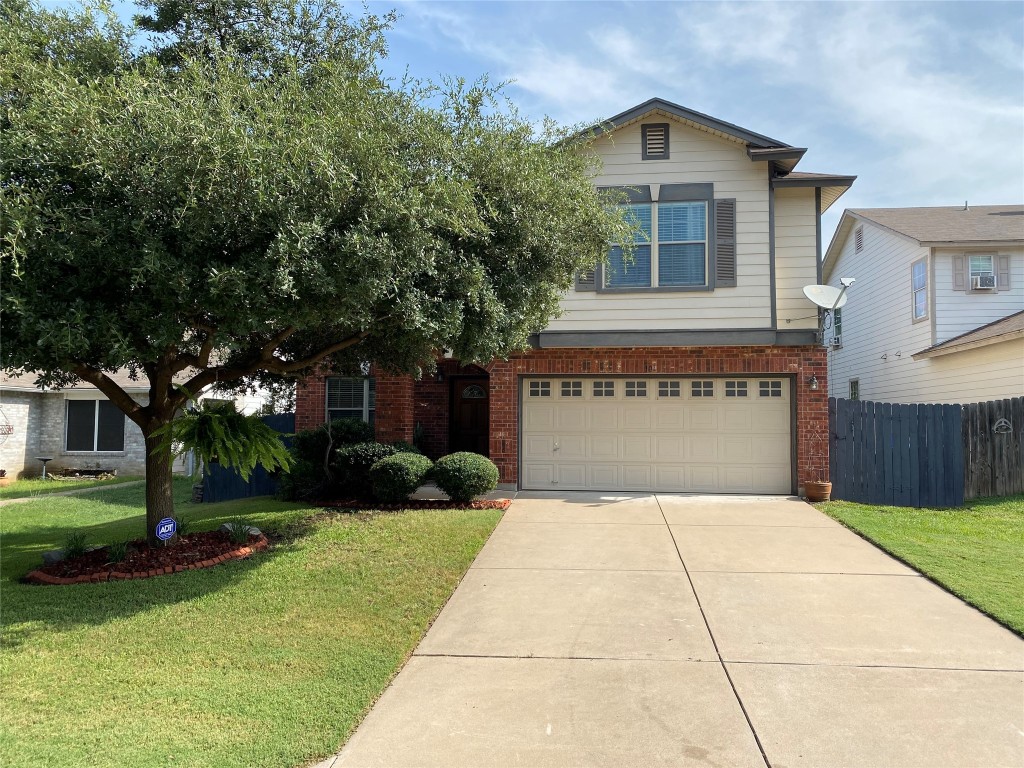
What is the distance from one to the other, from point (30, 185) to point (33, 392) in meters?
15.9

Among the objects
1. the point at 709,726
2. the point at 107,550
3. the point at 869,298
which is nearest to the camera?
the point at 709,726

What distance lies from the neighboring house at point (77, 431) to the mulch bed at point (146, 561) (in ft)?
36.8

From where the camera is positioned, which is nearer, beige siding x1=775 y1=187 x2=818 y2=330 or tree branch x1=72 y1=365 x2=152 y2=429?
tree branch x1=72 y1=365 x2=152 y2=429

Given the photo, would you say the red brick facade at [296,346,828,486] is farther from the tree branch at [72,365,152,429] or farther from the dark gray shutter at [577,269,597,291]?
the tree branch at [72,365,152,429]

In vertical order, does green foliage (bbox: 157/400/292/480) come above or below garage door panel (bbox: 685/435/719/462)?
above

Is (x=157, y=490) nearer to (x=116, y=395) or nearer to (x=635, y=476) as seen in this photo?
(x=116, y=395)

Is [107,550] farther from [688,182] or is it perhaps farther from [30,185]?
[688,182]

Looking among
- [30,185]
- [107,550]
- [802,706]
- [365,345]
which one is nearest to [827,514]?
[802,706]

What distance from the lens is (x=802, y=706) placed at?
432 centimetres

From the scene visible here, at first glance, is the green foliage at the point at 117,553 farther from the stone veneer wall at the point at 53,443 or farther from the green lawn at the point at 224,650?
the stone veneer wall at the point at 53,443

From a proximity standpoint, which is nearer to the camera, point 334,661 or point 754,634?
point 334,661

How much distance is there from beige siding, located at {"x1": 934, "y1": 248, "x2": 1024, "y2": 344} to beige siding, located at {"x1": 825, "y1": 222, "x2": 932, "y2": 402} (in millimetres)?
419

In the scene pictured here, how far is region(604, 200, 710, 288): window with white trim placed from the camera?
12.1 m

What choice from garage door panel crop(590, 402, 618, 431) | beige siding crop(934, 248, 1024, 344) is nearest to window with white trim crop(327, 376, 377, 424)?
garage door panel crop(590, 402, 618, 431)
